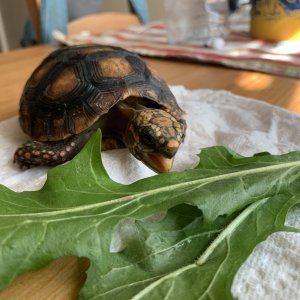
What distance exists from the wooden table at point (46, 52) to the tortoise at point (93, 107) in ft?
0.62

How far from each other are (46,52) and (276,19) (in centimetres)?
75

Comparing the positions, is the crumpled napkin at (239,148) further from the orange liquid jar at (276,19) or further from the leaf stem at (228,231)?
the orange liquid jar at (276,19)

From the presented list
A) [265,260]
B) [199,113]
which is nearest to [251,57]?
[199,113]

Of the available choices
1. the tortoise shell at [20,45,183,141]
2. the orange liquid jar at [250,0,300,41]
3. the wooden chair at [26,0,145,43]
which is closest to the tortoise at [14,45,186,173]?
the tortoise shell at [20,45,183,141]

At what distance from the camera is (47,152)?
0.54 meters

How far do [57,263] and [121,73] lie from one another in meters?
0.32

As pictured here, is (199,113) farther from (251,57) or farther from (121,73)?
(251,57)

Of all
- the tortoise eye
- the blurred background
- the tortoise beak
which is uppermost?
the tortoise eye

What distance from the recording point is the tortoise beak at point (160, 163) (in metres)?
0.48

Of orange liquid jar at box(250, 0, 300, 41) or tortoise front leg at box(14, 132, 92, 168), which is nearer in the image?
tortoise front leg at box(14, 132, 92, 168)

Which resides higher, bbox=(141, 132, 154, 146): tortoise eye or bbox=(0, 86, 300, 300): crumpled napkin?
bbox=(141, 132, 154, 146): tortoise eye

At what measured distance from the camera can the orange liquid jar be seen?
99 cm

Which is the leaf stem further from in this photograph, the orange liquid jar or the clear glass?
the clear glass

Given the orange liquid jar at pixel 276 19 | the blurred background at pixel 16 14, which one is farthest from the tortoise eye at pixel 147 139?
the blurred background at pixel 16 14
